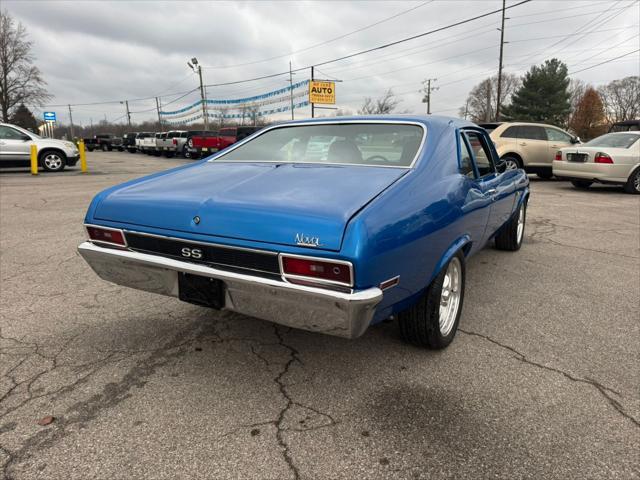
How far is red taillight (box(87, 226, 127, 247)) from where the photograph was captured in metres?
2.46

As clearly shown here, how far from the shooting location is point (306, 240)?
191cm

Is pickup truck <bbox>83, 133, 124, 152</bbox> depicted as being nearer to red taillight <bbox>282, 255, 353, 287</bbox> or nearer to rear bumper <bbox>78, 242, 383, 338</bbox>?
rear bumper <bbox>78, 242, 383, 338</bbox>

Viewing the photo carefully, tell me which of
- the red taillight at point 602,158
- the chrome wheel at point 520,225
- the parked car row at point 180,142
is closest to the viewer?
the chrome wheel at point 520,225

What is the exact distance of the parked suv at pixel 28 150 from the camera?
46.0ft

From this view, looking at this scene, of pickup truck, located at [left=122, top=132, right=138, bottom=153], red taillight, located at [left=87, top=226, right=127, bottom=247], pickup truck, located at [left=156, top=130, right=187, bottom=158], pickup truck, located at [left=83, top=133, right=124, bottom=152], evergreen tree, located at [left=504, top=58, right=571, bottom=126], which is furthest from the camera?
evergreen tree, located at [left=504, top=58, right=571, bottom=126]

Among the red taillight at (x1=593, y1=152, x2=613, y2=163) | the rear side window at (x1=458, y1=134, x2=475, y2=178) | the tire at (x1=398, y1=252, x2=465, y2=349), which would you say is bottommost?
the tire at (x1=398, y1=252, x2=465, y2=349)

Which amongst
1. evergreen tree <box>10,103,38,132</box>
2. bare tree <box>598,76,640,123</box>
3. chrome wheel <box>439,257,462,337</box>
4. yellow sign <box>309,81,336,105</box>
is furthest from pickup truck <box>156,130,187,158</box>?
bare tree <box>598,76,640,123</box>

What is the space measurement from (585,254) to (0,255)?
6745 millimetres

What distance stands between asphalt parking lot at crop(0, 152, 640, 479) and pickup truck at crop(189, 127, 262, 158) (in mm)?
17602

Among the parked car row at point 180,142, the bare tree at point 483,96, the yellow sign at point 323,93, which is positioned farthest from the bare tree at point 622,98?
the parked car row at point 180,142

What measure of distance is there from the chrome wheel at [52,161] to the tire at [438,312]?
1613cm

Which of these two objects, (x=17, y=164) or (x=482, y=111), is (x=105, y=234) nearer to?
(x=17, y=164)

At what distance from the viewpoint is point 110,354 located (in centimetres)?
273

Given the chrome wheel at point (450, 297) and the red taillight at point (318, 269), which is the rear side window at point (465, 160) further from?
the red taillight at point (318, 269)
